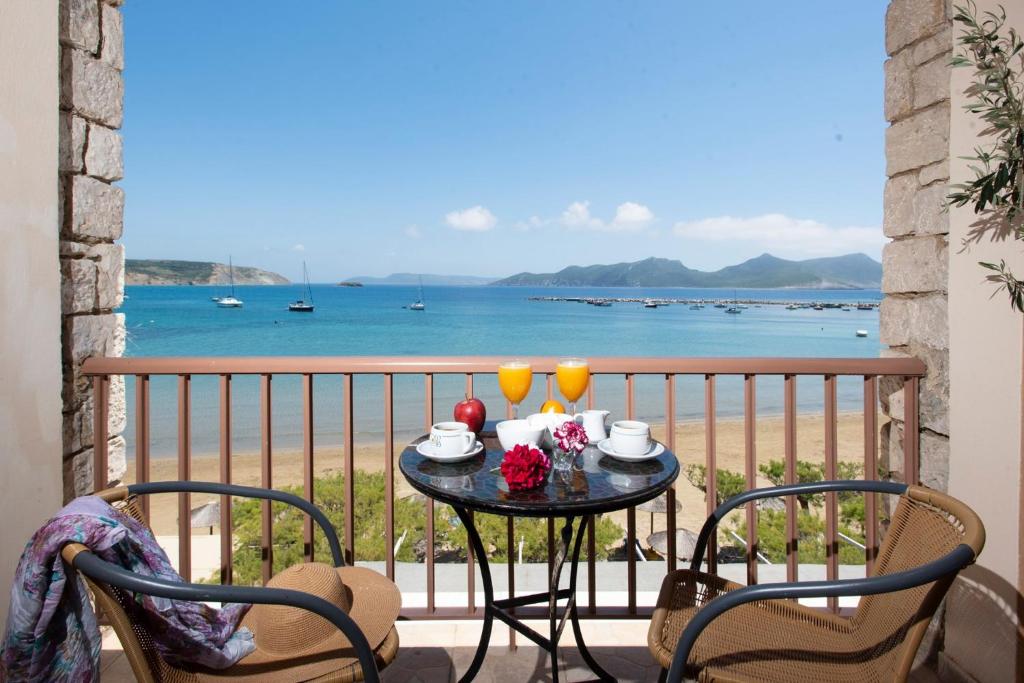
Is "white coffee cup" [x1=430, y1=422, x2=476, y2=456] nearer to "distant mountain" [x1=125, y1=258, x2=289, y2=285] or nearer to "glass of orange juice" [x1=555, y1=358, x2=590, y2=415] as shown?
"glass of orange juice" [x1=555, y1=358, x2=590, y2=415]

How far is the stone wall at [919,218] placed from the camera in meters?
2.05

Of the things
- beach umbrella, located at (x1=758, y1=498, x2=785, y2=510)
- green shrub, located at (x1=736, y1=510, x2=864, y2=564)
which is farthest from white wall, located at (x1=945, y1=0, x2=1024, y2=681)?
beach umbrella, located at (x1=758, y1=498, x2=785, y2=510)

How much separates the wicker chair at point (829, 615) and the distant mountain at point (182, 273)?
51096 millimetres

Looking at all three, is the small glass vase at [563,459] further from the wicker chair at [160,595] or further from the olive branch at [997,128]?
the olive branch at [997,128]

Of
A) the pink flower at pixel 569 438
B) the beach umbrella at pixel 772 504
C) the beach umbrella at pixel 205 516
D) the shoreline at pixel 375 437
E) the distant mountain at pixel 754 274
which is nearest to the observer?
the pink flower at pixel 569 438

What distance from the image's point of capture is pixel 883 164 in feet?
7.70

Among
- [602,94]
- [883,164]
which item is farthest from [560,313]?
[883,164]

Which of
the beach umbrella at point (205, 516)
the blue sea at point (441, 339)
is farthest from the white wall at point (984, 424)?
the blue sea at point (441, 339)

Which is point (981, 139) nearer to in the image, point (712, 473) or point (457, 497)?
point (712, 473)

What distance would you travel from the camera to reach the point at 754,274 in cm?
4966

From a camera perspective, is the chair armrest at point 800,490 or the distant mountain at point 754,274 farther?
the distant mountain at point 754,274

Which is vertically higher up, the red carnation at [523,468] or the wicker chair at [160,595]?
the red carnation at [523,468]

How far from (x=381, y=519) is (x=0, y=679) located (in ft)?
19.2

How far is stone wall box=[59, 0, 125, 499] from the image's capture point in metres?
2.14
